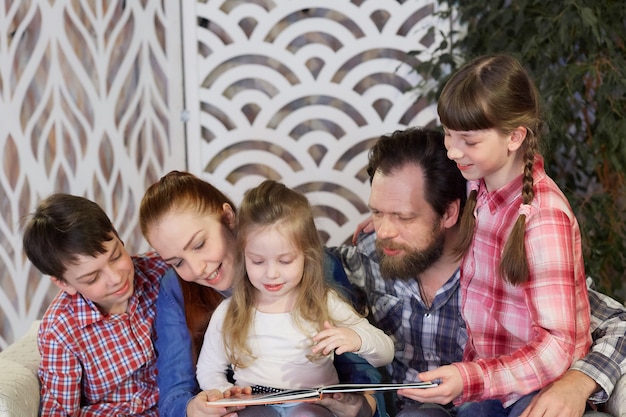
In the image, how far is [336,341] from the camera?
1.95m

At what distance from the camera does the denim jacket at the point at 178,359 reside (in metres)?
2.21

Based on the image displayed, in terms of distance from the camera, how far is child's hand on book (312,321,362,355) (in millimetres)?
1939

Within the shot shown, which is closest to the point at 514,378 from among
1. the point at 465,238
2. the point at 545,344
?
the point at 545,344

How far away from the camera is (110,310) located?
2.41m

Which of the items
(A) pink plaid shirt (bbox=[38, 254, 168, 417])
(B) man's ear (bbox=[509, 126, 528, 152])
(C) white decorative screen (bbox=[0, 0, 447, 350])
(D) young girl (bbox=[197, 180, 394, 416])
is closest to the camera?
(B) man's ear (bbox=[509, 126, 528, 152])

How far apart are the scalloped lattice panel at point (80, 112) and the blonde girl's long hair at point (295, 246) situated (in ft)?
3.28

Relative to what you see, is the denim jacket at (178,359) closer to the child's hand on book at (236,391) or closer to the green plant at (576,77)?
the child's hand on book at (236,391)

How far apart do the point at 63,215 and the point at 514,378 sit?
1.19m

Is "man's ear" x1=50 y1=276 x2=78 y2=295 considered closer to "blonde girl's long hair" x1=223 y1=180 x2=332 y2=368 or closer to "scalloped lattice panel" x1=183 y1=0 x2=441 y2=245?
"blonde girl's long hair" x1=223 y1=180 x2=332 y2=368

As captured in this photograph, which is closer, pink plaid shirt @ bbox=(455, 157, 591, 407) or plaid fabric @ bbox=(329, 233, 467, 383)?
pink plaid shirt @ bbox=(455, 157, 591, 407)

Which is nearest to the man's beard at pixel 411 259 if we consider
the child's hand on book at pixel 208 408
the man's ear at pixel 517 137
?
the man's ear at pixel 517 137

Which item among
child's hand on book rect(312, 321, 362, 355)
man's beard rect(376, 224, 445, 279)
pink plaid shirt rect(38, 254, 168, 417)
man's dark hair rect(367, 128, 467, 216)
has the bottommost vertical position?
pink plaid shirt rect(38, 254, 168, 417)

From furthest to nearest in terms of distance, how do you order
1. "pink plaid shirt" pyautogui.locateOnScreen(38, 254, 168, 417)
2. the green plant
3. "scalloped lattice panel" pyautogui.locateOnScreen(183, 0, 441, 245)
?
"scalloped lattice panel" pyautogui.locateOnScreen(183, 0, 441, 245) → the green plant → "pink plaid shirt" pyautogui.locateOnScreen(38, 254, 168, 417)

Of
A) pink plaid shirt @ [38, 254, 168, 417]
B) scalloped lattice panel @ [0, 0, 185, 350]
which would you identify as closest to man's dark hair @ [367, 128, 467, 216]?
pink plaid shirt @ [38, 254, 168, 417]
